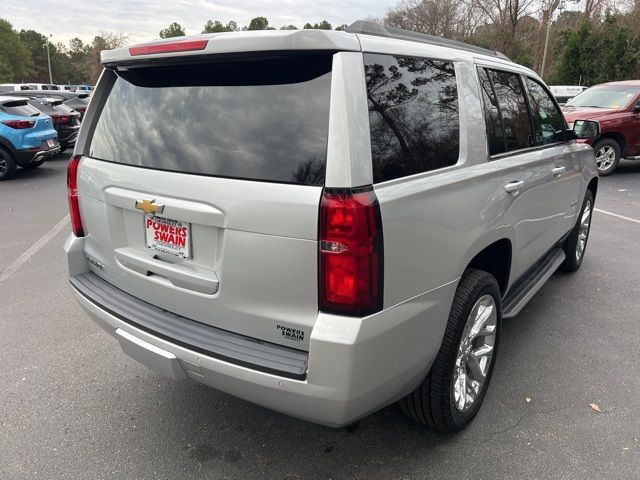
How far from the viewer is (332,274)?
1.90 metres

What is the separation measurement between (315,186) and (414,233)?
0.47m

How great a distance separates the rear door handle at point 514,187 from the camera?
2.83 m

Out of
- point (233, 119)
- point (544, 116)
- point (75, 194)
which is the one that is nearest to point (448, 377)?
point (233, 119)

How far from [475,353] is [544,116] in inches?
81.7

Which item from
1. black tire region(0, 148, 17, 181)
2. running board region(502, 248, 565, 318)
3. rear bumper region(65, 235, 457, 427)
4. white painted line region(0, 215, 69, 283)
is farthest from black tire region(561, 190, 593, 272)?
black tire region(0, 148, 17, 181)

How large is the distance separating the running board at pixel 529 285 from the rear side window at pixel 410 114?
4.06ft

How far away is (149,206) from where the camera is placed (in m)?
2.29

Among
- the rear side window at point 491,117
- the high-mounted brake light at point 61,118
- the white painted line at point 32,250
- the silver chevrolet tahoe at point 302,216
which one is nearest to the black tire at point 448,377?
the silver chevrolet tahoe at point 302,216

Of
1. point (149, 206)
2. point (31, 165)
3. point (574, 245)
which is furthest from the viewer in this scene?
point (31, 165)

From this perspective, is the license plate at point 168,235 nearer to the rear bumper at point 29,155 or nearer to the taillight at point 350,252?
the taillight at point 350,252

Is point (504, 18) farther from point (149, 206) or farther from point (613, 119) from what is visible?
point (149, 206)

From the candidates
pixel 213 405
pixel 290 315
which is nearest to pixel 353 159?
pixel 290 315

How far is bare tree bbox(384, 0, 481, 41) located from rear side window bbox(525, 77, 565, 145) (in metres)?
47.5

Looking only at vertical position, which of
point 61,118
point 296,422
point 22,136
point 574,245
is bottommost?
point 296,422
